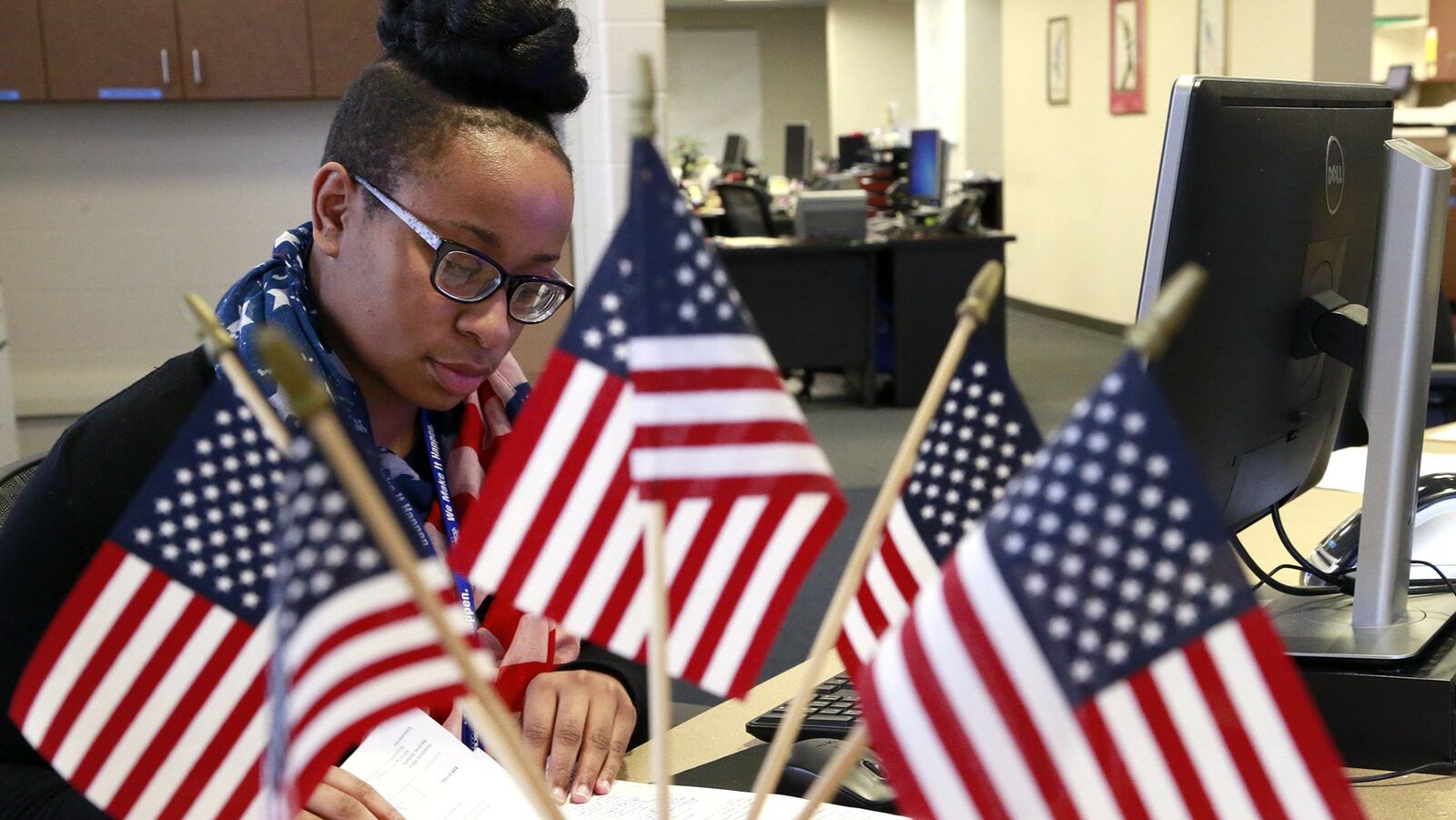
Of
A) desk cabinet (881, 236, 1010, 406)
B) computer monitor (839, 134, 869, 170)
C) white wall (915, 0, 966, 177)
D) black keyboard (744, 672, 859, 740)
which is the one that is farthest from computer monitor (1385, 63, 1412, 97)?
black keyboard (744, 672, 859, 740)

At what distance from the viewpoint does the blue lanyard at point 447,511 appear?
→ 116 centimetres

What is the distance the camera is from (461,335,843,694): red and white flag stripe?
1.83ft

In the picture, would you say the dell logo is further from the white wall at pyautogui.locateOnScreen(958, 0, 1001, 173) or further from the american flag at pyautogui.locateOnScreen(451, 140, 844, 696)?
the white wall at pyautogui.locateOnScreen(958, 0, 1001, 173)

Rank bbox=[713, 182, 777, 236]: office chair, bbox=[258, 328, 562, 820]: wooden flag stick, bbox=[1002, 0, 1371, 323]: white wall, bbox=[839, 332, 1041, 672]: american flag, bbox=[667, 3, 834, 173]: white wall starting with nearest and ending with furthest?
bbox=[258, 328, 562, 820]: wooden flag stick < bbox=[839, 332, 1041, 672]: american flag < bbox=[1002, 0, 1371, 323]: white wall < bbox=[713, 182, 777, 236]: office chair < bbox=[667, 3, 834, 173]: white wall

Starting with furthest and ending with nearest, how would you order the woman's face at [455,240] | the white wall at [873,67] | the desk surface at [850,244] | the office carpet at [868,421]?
1. the white wall at [873,67]
2. the desk surface at [850,244]
3. the office carpet at [868,421]
4. the woman's face at [455,240]

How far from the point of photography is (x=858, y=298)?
252 inches

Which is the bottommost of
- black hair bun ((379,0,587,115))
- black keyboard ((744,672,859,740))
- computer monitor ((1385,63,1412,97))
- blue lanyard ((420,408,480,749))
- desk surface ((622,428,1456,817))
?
desk surface ((622,428,1456,817))

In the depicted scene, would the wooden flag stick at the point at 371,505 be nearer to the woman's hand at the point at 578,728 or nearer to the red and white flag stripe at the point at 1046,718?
the red and white flag stripe at the point at 1046,718

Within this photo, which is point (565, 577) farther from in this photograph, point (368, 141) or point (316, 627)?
point (368, 141)

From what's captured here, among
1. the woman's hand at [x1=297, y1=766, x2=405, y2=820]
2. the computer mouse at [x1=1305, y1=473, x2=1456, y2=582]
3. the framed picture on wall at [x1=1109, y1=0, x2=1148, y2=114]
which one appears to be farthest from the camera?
the framed picture on wall at [x1=1109, y1=0, x2=1148, y2=114]

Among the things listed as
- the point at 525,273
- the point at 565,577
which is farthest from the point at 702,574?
the point at 525,273

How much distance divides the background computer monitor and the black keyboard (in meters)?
0.38

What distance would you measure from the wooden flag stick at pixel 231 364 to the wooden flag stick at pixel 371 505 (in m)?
0.08

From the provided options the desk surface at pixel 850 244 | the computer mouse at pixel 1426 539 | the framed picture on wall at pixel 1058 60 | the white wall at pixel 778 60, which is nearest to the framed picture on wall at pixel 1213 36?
the desk surface at pixel 850 244
